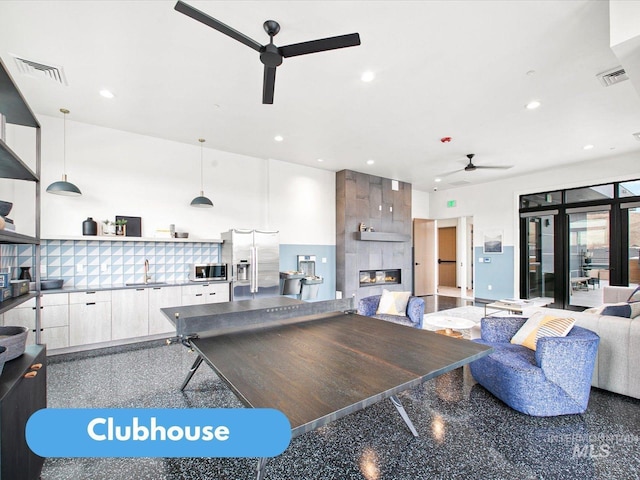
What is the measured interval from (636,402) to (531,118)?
345 cm

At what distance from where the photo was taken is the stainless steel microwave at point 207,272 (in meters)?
4.73

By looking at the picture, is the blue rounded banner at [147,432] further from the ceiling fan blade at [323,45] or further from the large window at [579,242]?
the large window at [579,242]

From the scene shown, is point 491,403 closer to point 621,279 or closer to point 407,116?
point 407,116

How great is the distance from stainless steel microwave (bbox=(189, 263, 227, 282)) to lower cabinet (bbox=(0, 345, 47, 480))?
3.01 m

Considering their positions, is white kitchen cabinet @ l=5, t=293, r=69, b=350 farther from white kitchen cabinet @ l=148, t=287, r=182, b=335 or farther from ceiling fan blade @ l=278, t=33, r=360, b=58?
ceiling fan blade @ l=278, t=33, r=360, b=58

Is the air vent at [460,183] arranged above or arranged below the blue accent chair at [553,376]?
above

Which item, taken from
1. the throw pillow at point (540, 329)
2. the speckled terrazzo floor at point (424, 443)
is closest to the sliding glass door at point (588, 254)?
the speckled terrazzo floor at point (424, 443)

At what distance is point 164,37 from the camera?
255cm

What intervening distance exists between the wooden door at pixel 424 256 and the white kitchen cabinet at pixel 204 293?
5771mm

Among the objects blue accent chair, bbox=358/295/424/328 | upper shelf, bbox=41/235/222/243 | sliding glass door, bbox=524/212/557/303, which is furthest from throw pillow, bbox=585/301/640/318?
upper shelf, bbox=41/235/222/243

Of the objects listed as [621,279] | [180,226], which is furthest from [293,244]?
[621,279]

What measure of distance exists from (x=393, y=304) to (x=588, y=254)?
5164mm

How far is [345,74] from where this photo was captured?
3.05 metres

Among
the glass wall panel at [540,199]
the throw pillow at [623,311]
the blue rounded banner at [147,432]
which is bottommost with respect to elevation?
the blue rounded banner at [147,432]
